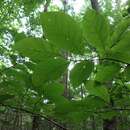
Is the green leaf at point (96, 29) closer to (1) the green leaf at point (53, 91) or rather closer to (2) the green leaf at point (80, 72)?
(2) the green leaf at point (80, 72)

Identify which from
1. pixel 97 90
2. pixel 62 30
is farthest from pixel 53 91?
pixel 62 30

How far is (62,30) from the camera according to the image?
18.1 inches

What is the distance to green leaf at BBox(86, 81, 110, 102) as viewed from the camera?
621 millimetres

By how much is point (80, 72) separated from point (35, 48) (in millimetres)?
104

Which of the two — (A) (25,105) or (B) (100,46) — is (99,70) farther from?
(A) (25,105)

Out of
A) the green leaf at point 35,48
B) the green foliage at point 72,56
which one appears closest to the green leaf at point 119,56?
the green foliage at point 72,56

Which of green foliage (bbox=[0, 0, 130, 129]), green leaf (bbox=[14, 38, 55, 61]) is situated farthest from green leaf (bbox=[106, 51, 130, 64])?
green leaf (bbox=[14, 38, 55, 61])

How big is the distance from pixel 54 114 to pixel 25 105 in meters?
0.11

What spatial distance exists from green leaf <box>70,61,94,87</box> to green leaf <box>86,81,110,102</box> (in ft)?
0.23

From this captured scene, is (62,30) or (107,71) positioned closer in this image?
(62,30)

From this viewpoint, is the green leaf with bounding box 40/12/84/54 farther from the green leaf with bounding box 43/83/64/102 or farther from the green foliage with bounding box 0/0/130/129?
the green leaf with bounding box 43/83/64/102

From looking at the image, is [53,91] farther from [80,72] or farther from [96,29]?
[96,29]

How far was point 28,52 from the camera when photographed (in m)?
0.52

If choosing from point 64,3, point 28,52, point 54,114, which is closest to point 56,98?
point 54,114
